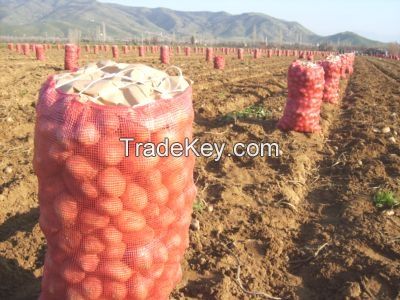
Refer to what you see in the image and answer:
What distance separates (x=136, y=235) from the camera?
92.4 inches

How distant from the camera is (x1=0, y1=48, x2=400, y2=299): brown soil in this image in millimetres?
3273

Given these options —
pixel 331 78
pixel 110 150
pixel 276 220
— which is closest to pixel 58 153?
pixel 110 150

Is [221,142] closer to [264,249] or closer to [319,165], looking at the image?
[319,165]

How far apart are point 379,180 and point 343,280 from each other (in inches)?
97.1

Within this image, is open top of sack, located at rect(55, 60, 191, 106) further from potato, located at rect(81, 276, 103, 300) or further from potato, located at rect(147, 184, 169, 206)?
potato, located at rect(81, 276, 103, 300)

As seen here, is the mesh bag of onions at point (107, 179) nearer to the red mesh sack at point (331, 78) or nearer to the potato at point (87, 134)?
the potato at point (87, 134)

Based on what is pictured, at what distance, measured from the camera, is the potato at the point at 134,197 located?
2260 mm

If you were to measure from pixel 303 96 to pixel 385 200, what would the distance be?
10.1ft

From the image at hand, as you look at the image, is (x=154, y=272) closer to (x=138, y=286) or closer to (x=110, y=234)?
(x=138, y=286)

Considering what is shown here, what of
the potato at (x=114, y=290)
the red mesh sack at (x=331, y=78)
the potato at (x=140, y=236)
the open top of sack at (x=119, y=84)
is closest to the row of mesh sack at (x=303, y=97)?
the red mesh sack at (x=331, y=78)

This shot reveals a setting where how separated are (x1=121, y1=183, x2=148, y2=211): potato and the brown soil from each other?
1097 millimetres

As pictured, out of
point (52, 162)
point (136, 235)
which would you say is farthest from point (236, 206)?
point (52, 162)

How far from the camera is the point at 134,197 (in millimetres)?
2279

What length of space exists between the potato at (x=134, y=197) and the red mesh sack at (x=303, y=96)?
550 cm
